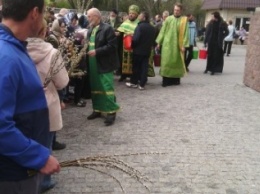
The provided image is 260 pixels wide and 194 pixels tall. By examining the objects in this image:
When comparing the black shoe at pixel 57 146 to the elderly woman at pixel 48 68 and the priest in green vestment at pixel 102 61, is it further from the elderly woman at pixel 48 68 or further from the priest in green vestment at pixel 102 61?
the elderly woman at pixel 48 68

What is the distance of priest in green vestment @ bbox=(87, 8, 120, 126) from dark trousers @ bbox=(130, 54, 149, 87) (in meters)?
2.85

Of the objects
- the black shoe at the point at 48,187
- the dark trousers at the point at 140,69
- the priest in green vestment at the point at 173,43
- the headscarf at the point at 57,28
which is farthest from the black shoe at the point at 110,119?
the priest in green vestment at the point at 173,43

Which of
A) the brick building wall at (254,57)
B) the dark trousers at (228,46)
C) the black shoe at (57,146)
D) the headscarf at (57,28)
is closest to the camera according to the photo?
the black shoe at (57,146)

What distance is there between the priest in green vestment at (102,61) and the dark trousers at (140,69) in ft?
9.36

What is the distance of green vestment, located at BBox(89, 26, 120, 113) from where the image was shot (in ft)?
19.1

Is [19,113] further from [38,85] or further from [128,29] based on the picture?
[128,29]

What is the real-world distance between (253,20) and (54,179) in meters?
7.32

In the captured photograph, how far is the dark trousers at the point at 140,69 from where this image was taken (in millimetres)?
8727

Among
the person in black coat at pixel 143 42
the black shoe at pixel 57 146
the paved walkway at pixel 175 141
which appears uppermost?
the person in black coat at pixel 143 42

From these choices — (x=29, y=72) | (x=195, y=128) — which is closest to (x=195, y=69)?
(x=195, y=128)

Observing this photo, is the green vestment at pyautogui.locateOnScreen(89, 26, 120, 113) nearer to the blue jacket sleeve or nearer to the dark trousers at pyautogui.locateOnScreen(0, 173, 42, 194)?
the dark trousers at pyautogui.locateOnScreen(0, 173, 42, 194)

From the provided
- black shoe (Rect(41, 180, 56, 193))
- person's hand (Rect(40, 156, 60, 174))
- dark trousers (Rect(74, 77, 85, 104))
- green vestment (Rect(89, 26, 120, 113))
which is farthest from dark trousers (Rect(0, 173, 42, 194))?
dark trousers (Rect(74, 77, 85, 104))

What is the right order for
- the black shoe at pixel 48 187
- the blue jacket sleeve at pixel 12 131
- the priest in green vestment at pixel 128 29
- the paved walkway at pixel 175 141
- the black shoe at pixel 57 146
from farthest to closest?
the priest in green vestment at pixel 128 29, the black shoe at pixel 57 146, the paved walkway at pixel 175 141, the black shoe at pixel 48 187, the blue jacket sleeve at pixel 12 131

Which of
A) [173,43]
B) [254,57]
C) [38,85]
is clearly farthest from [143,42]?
[38,85]
